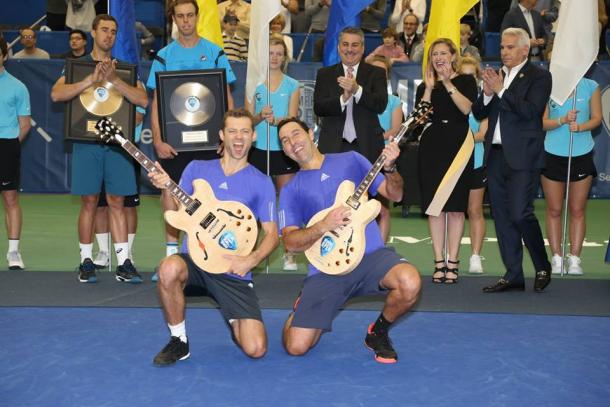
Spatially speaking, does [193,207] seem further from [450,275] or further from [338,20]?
[338,20]

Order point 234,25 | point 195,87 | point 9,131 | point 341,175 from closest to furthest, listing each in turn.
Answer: point 341,175
point 195,87
point 9,131
point 234,25

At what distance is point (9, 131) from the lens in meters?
8.66

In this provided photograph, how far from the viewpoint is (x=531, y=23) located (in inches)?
549

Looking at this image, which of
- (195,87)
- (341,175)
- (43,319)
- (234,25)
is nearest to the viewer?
(341,175)

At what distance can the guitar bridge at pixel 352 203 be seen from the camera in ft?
19.6

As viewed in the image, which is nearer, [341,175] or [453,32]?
[341,175]

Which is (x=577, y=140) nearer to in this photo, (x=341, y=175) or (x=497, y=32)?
(x=341, y=175)

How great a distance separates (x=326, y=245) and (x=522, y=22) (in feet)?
29.0

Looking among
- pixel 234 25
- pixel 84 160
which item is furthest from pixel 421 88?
pixel 234 25

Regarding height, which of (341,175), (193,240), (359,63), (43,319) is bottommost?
(43,319)

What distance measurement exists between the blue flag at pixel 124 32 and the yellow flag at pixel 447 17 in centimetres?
281

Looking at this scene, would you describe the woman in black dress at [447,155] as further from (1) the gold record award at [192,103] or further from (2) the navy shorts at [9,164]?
(2) the navy shorts at [9,164]

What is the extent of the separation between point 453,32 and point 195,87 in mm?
2521

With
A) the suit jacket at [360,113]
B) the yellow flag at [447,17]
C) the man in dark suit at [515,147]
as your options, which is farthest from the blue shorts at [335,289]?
the yellow flag at [447,17]
